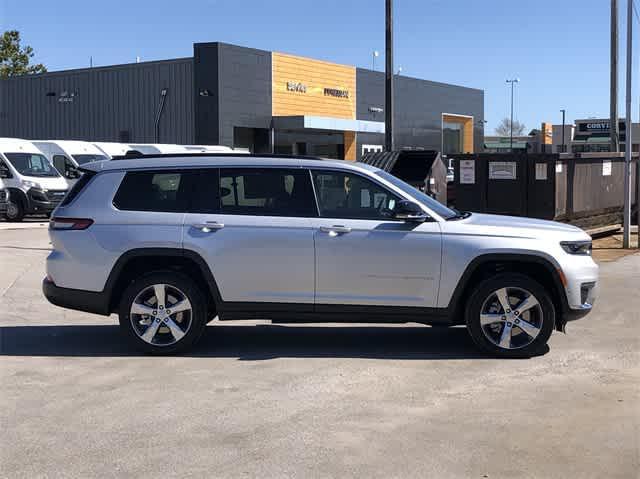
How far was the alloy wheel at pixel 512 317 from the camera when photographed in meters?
7.54

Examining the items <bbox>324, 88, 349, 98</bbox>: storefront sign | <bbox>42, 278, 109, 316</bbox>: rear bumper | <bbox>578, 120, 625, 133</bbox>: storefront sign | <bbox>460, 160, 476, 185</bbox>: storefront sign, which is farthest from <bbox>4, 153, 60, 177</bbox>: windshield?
<bbox>578, 120, 625, 133</bbox>: storefront sign

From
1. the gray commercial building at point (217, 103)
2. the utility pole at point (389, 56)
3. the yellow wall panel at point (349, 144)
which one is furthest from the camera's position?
the yellow wall panel at point (349, 144)

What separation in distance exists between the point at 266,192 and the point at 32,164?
19.8m

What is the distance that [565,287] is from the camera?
753 centimetres

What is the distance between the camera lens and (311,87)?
150ft

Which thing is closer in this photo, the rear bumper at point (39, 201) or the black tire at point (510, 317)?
the black tire at point (510, 317)

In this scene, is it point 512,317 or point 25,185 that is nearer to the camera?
point 512,317

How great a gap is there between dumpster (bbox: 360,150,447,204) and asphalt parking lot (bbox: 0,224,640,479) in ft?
31.9

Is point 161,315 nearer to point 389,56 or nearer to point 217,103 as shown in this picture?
point 389,56

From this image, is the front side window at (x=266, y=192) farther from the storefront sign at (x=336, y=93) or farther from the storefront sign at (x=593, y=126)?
the storefront sign at (x=593, y=126)

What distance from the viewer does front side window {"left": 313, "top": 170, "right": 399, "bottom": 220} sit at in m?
7.63

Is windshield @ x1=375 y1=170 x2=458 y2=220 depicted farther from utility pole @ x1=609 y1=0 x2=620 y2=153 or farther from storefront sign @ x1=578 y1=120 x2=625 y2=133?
storefront sign @ x1=578 y1=120 x2=625 y2=133

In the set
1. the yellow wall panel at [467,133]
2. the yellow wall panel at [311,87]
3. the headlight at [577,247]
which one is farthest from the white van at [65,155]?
the yellow wall panel at [467,133]

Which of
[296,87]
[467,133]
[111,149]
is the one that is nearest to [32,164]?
[111,149]
